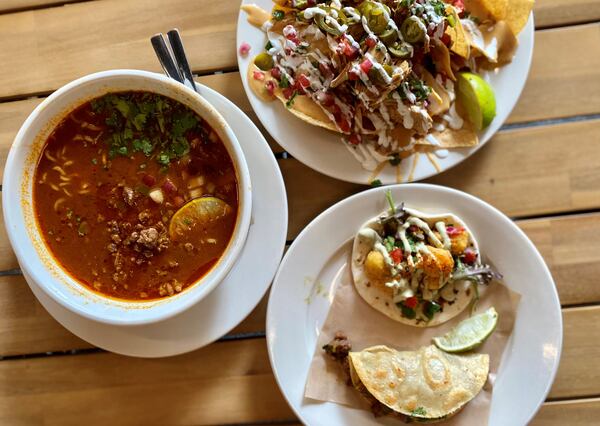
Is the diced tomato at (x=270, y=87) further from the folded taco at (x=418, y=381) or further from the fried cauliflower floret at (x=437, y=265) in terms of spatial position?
the folded taco at (x=418, y=381)

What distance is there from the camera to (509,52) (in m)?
2.33

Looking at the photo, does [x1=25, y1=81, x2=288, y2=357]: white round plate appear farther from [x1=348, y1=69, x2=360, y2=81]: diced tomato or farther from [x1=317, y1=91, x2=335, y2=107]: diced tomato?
[x1=348, y1=69, x2=360, y2=81]: diced tomato

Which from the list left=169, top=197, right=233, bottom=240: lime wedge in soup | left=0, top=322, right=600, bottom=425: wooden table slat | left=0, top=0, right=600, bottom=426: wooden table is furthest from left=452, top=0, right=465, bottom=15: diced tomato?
left=0, top=322, right=600, bottom=425: wooden table slat

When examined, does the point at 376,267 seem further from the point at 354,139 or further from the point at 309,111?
the point at 309,111

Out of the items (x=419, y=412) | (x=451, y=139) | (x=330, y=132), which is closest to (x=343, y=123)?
(x=330, y=132)

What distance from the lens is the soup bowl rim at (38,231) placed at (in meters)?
1.96

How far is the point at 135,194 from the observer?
2047 millimetres

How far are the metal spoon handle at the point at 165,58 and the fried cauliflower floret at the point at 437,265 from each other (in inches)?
43.7

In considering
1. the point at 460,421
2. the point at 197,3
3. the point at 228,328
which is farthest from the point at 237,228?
the point at 460,421

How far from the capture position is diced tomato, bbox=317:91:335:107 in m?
2.25

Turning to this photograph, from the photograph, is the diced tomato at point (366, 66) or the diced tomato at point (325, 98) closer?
the diced tomato at point (366, 66)

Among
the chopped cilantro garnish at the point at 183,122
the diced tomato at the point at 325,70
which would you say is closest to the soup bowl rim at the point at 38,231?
the chopped cilantro garnish at the point at 183,122

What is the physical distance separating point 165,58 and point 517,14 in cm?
132

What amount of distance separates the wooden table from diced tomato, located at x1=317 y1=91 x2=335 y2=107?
0.30 meters
